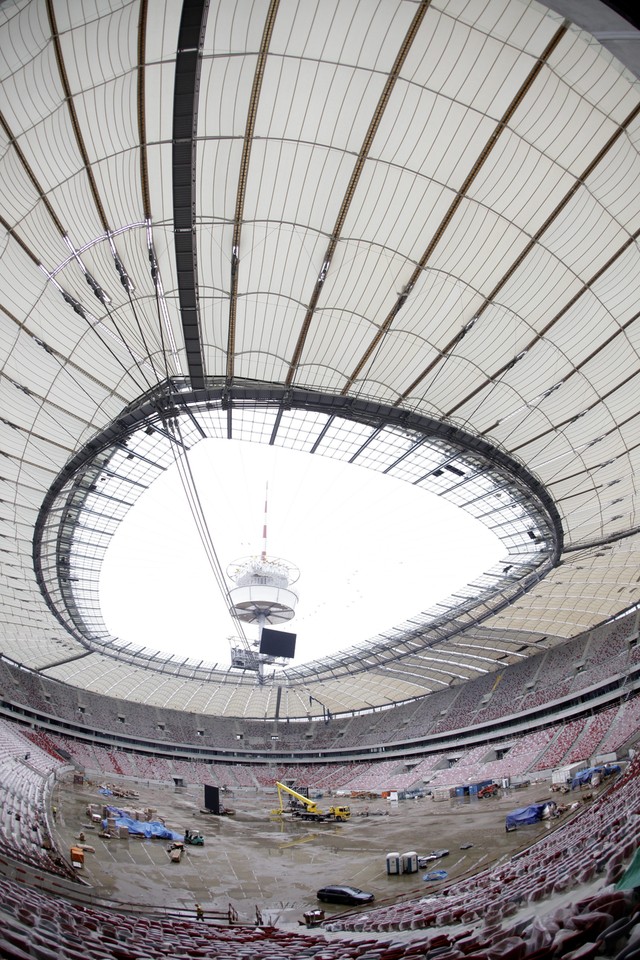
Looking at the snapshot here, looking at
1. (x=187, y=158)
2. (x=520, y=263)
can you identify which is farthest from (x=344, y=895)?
(x=187, y=158)

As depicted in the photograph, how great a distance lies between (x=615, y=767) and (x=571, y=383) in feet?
84.1

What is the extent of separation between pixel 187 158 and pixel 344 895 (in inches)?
1037

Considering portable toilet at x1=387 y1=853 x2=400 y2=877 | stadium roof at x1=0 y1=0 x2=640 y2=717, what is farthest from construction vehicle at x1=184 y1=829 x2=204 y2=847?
stadium roof at x1=0 y1=0 x2=640 y2=717

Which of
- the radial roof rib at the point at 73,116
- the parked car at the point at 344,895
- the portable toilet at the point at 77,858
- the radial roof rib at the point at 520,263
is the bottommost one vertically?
the parked car at the point at 344,895

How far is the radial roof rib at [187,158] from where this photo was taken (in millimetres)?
16609

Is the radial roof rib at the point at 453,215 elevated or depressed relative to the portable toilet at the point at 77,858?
elevated

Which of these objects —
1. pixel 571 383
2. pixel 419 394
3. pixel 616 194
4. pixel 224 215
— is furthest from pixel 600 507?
pixel 224 215

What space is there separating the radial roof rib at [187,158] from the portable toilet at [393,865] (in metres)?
24.3

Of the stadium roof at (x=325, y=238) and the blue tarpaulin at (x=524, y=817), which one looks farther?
the blue tarpaulin at (x=524, y=817)

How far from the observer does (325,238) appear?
23.1 metres

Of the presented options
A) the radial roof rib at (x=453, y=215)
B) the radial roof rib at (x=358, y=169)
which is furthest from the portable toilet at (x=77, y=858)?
the radial roof rib at (x=453, y=215)

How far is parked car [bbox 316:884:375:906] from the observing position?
2161 cm

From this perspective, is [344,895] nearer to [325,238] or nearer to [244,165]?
[325,238]

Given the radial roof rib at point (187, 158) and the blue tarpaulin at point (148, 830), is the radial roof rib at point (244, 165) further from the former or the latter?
the blue tarpaulin at point (148, 830)
